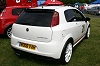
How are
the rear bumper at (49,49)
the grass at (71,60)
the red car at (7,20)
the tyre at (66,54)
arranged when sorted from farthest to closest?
the red car at (7,20) < the grass at (71,60) < the tyre at (66,54) < the rear bumper at (49,49)

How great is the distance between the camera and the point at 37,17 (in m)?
3.63

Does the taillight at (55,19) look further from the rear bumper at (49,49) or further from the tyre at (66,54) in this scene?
the tyre at (66,54)

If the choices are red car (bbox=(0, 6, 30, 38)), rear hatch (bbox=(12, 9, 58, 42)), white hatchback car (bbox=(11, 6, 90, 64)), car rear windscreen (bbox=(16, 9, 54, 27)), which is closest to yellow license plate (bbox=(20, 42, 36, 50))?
white hatchback car (bbox=(11, 6, 90, 64))

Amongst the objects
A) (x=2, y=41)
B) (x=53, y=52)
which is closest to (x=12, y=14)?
(x=2, y=41)

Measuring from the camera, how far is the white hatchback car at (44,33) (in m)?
3.32

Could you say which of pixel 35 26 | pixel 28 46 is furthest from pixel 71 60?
pixel 35 26

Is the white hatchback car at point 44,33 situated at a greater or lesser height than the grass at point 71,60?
greater

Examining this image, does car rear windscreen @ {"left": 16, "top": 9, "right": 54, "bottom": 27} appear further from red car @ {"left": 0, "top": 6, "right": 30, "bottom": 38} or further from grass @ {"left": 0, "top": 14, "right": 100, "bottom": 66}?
red car @ {"left": 0, "top": 6, "right": 30, "bottom": 38}

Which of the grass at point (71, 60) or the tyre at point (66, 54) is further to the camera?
the grass at point (71, 60)

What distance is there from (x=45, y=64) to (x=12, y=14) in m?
3.28

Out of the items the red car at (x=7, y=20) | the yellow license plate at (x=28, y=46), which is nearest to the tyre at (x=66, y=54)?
the yellow license plate at (x=28, y=46)

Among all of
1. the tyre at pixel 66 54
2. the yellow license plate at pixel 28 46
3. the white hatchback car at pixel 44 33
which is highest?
the white hatchback car at pixel 44 33

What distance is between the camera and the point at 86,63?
13.3ft

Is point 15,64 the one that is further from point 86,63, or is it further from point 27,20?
point 86,63
